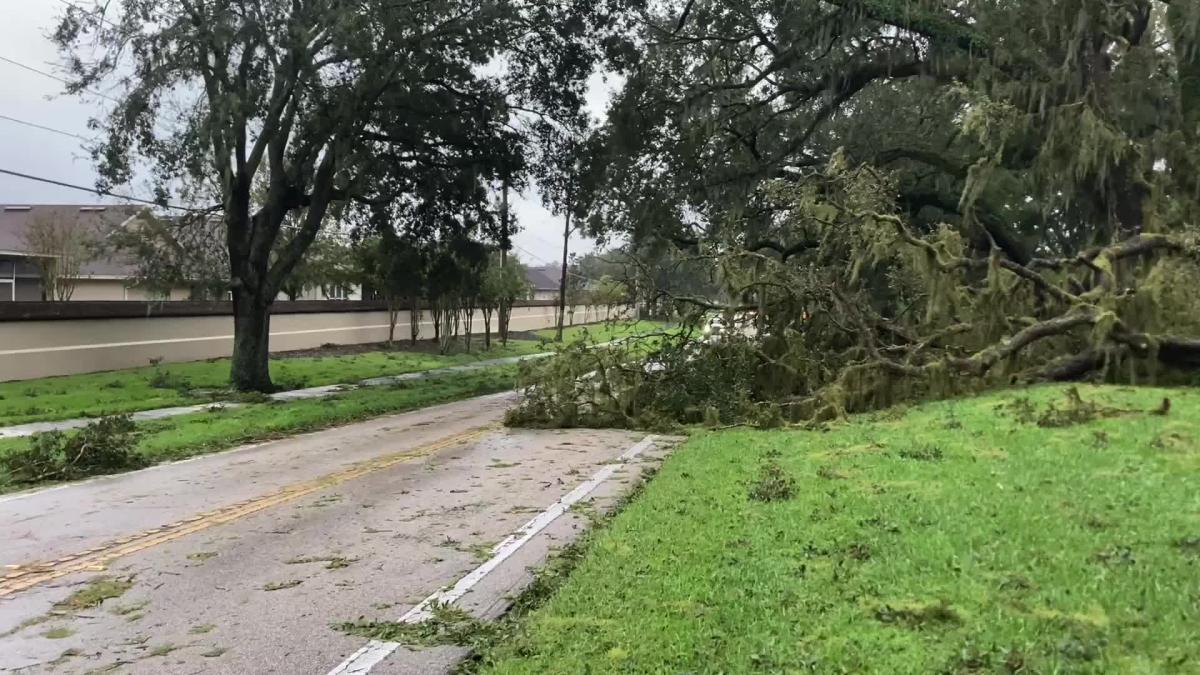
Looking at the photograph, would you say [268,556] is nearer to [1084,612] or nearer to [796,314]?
[1084,612]

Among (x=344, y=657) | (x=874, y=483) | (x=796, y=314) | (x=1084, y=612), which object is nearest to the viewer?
(x=1084, y=612)

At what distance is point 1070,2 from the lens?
683 inches

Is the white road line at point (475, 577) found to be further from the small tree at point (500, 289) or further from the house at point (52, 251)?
the small tree at point (500, 289)

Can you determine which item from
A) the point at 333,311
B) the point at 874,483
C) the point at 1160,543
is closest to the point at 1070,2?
the point at 874,483

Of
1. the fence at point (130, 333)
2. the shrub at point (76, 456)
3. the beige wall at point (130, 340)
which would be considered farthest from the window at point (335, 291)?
the shrub at point (76, 456)

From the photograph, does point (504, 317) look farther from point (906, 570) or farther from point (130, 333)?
point (906, 570)

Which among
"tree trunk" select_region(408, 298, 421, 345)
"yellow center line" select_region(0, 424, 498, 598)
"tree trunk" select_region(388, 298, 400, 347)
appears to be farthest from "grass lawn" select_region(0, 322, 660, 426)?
"tree trunk" select_region(408, 298, 421, 345)

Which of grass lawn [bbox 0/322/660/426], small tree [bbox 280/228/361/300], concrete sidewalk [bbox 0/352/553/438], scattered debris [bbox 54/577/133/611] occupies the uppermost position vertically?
small tree [bbox 280/228/361/300]

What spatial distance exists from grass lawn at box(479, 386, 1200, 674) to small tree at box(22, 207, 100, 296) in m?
31.5

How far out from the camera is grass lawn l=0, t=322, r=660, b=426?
17.9 m

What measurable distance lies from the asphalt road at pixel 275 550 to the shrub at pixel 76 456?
522 mm

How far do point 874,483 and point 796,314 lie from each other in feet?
26.9

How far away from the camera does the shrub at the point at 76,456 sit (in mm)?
11359

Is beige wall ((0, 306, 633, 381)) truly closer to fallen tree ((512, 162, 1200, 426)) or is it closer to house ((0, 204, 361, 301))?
house ((0, 204, 361, 301))
